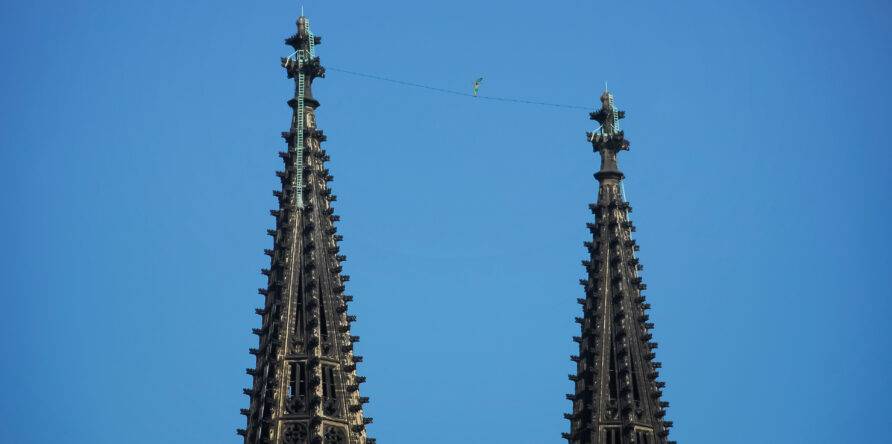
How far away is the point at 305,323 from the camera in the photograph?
372 ft

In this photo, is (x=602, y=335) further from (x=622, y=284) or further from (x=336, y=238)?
(x=336, y=238)

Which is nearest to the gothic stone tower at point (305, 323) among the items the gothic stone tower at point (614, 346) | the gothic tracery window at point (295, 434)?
the gothic tracery window at point (295, 434)

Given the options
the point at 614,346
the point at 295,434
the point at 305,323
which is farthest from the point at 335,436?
the point at 614,346

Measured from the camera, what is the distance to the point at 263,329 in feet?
375

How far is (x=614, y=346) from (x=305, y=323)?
35.6ft

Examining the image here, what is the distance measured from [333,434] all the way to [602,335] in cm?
1043

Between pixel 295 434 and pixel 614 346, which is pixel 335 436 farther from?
pixel 614 346

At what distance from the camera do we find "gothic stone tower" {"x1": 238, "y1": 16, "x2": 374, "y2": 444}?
112 m

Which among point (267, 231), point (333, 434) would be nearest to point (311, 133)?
point (267, 231)

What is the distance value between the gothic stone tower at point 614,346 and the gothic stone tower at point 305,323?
785cm

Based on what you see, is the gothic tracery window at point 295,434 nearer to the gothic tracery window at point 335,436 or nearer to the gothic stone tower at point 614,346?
the gothic tracery window at point 335,436

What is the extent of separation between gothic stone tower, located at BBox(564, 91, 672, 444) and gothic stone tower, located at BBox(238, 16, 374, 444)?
25.7 ft

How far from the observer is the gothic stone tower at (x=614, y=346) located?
11438 cm

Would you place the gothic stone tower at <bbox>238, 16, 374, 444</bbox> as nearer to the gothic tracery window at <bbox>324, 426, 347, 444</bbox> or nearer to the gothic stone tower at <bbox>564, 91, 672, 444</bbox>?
the gothic tracery window at <bbox>324, 426, 347, 444</bbox>
